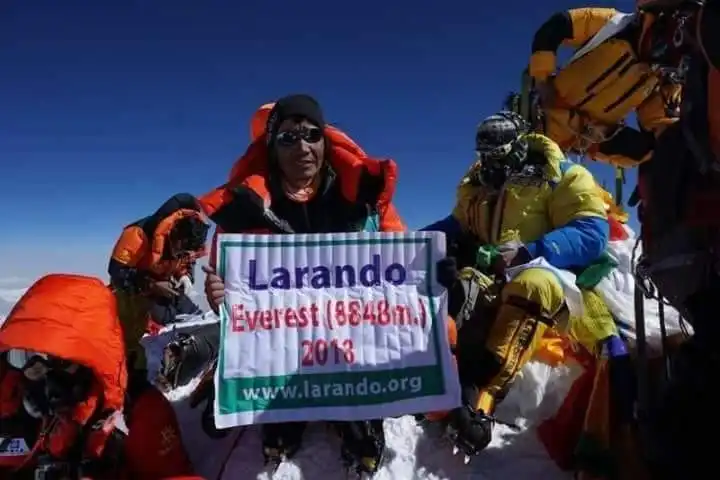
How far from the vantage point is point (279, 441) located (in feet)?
11.0

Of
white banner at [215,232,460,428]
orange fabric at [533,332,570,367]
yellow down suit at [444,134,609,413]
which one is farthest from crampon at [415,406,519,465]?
orange fabric at [533,332,570,367]

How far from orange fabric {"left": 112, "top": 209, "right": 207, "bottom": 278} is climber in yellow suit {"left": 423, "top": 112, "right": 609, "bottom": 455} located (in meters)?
2.42

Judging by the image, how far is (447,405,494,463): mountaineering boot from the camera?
3.37 m

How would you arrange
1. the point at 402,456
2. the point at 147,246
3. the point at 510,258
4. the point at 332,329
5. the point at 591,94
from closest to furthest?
the point at 332,329 → the point at 402,456 → the point at 510,258 → the point at 147,246 → the point at 591,94

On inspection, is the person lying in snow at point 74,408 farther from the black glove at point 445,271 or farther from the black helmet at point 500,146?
the black helmet at point 500,146

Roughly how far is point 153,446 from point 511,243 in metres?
2.37

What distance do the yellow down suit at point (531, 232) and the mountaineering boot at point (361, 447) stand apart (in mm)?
612

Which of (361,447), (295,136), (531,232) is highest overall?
(295,136)

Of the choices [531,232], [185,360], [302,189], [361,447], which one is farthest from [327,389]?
[531,232]

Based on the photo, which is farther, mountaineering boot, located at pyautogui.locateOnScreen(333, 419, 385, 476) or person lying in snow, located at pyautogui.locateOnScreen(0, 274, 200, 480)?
mountaineering boot, located at pyautogui.locateOnScreen(333, 419, 385, 476)

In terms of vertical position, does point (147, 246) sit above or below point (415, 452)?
above

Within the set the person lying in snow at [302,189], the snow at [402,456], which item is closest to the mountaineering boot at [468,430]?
the snow at [402,456]

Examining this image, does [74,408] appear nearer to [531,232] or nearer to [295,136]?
[295,136]

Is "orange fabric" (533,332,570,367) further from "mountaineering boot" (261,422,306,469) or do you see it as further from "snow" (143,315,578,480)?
"mountaineering boot" (261,422,306,469)
